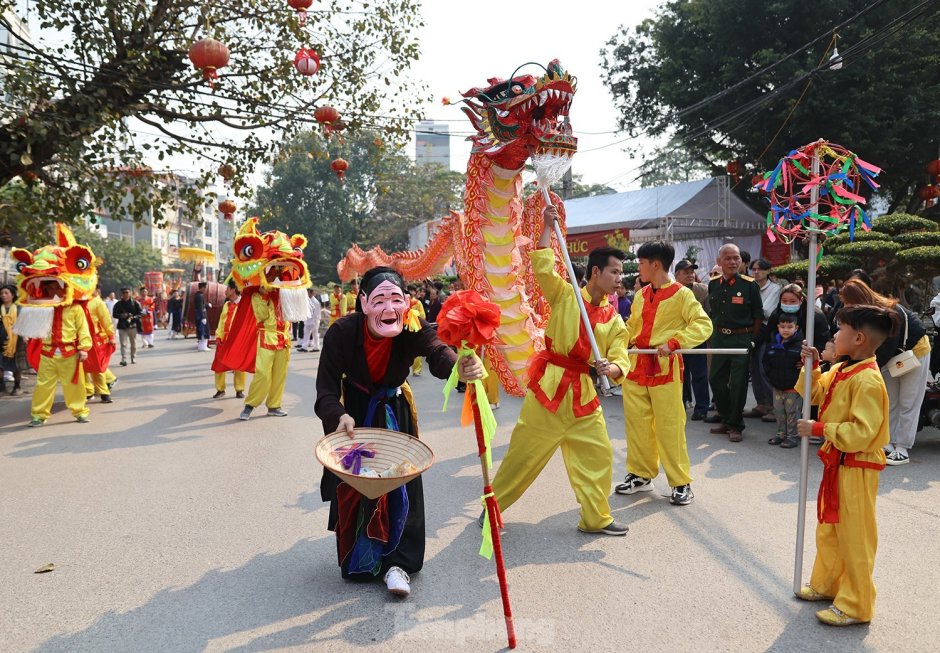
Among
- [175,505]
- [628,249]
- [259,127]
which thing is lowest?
[175,505]

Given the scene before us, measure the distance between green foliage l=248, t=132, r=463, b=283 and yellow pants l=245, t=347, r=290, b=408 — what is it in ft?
98.8

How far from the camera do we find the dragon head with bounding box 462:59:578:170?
4.70 metres

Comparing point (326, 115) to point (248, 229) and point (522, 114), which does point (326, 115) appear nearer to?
point (248, 229)

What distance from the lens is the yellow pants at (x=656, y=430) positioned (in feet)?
15.2

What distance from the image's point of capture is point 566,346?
4.05m

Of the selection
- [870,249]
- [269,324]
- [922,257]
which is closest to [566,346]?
[269,324]

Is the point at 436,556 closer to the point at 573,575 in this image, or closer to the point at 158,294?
the point at 573,575

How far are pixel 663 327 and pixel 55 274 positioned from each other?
6.72 meters

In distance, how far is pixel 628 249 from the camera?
1698 cm

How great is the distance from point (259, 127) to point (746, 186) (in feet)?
41.6

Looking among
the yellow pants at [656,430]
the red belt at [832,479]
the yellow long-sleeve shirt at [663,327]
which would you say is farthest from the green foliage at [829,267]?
the red belt at [832,479]

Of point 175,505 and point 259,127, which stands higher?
point 259,127

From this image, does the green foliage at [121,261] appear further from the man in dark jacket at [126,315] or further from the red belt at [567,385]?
the red belt at [567,385]

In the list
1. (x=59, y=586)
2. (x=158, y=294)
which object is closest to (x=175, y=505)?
(x=59, y=586)
